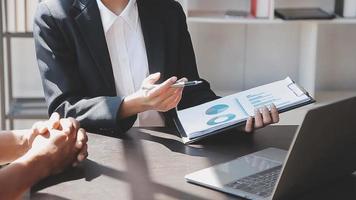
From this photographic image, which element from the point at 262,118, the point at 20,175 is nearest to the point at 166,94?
the point at 262,118

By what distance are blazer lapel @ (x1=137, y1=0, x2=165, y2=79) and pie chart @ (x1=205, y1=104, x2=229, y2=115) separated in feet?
1.11

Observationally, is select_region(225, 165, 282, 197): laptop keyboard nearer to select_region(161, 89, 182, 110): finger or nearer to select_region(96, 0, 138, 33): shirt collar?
select_region(161, 89, 182, 110): finger

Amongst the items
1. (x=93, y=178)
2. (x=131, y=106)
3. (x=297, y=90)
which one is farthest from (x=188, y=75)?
(x=93, y=178)

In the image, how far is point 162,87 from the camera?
1.74 m

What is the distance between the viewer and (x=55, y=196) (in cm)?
139

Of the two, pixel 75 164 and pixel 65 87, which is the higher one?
pixel 65 87

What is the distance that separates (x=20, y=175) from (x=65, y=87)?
0.58 meters

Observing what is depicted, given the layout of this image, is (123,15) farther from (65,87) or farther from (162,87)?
(162,87)

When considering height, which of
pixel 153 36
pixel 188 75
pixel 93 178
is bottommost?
pixel 93 178

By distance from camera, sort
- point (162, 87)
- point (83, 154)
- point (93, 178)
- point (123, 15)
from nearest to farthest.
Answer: point (93, 178) < point (83, 154) < point (162, 87) < point (123, 15)

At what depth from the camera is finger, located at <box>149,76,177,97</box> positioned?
1727 mm

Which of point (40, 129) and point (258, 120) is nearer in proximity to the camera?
point (40, 129)

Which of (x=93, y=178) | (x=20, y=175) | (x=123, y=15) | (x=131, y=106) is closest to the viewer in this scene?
(x=20, y=175)

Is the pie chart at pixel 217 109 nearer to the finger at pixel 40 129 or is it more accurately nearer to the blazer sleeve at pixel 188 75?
the blazer sleeve at pixel 188 75
